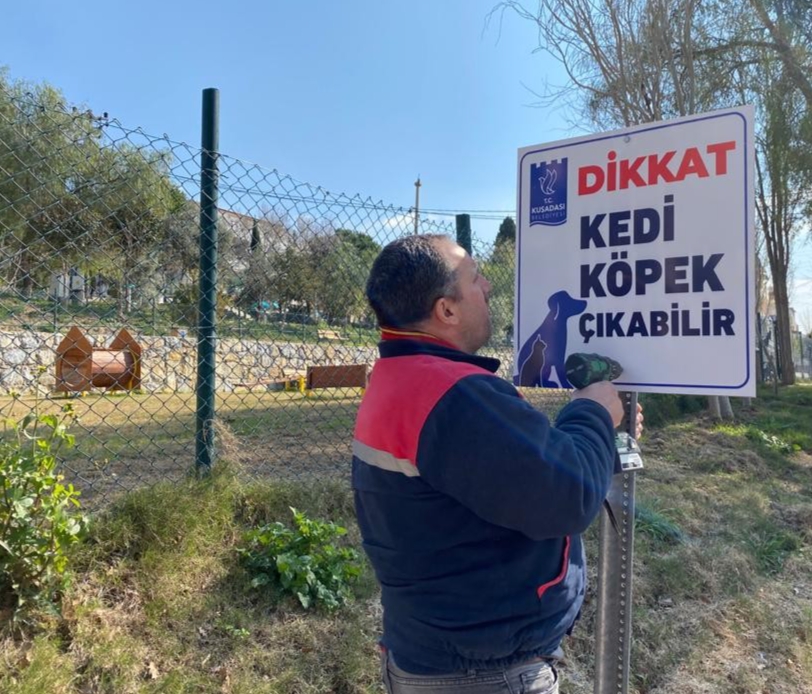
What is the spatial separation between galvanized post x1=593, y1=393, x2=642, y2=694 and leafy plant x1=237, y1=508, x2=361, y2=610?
151 cm

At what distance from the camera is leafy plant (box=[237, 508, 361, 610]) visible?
2971 millimetres

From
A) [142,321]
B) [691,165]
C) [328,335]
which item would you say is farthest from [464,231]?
[691,165]

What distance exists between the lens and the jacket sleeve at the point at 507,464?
48.1 inches

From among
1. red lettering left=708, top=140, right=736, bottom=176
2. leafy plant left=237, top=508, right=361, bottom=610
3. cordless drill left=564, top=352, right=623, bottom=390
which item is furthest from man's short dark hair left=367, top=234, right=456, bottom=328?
leafy plant left=237, top=508, right=361, bottom=610

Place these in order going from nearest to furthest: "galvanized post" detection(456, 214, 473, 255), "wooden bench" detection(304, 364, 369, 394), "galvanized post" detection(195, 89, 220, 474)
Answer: "galvanized post" detection(195, 89, 220, 474) → "galvanized post" detection(456, 214, 473, 255) → "wooden bench" detection(304, 364, 369, 394)

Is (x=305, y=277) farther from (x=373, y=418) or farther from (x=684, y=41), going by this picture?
(x=684, y=41)

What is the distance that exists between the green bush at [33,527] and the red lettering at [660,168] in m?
2.26

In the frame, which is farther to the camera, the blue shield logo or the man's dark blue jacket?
the blue shield logo

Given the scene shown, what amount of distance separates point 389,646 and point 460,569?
347 millimetres

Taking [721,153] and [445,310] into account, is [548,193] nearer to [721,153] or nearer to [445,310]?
[721,153]

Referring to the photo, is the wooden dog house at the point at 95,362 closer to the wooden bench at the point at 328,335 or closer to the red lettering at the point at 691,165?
the wooden bench at the point at 328,335

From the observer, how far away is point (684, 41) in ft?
26.8

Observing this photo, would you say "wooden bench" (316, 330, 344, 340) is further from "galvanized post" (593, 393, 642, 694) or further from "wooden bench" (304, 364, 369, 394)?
"galvanized post" (593, 393, 642, 694)

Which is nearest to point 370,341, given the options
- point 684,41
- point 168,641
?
point 168,641
